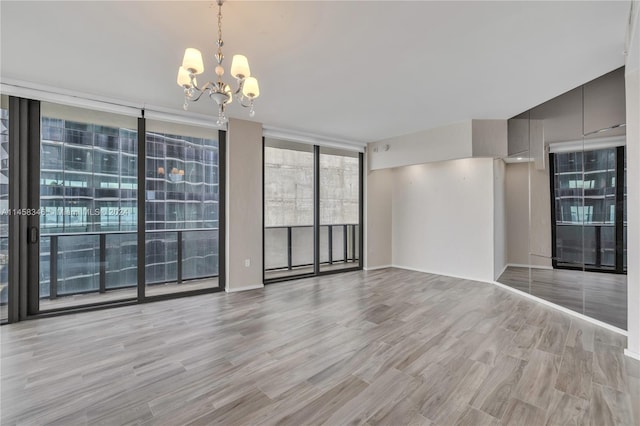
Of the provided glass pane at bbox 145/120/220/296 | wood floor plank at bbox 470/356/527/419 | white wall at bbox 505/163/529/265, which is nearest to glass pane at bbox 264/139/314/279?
glass pane at bbox 145/120/220/296

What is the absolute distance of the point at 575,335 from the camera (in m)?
3.10

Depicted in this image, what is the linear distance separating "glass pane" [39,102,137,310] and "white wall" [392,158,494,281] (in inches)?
211

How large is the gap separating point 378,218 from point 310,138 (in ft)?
8.09

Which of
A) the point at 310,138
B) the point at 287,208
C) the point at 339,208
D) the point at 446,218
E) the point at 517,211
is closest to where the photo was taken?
the point at 517,211

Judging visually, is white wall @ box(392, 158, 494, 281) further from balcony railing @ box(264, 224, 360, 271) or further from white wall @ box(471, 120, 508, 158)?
balcony railing @ box(264, 224, 360, 271)

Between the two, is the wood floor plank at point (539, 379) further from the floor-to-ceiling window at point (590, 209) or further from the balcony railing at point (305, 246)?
the balcony railing at point (305, 246)

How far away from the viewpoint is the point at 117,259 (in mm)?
4559

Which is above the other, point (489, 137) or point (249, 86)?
point (489, 137)

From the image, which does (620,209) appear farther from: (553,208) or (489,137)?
(489,137)

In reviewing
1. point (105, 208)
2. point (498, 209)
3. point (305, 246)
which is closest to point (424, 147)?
point (498, 209)

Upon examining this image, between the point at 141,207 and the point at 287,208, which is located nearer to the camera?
the point at 141,207

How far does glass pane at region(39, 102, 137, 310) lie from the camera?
12.6ft

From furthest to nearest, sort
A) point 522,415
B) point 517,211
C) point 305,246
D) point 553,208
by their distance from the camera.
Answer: point 305,246 < point 517,211 < point 553,208 < point 522,415

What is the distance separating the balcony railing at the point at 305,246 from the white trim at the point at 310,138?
69.0 inches
